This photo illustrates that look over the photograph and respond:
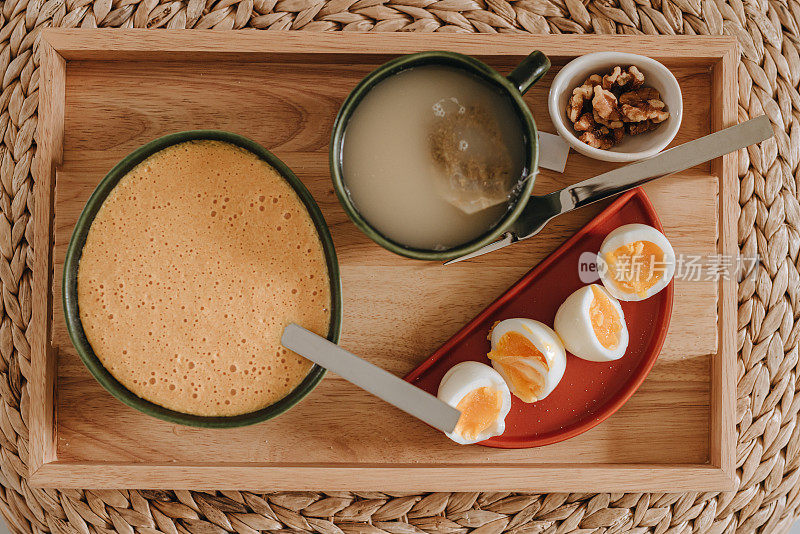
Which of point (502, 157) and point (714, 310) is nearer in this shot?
point (502, 157)

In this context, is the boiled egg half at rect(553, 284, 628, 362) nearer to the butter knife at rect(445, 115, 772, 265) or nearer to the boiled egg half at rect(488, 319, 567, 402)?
the boiled egg half at rect(488, 319, 567, 402)

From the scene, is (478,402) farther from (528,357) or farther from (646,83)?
(646,83)

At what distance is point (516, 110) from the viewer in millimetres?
932

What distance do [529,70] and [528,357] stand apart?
1.40 ft

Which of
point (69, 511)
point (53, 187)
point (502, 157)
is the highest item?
point (502, 157)

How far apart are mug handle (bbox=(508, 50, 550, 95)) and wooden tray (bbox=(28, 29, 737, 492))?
0.53ft

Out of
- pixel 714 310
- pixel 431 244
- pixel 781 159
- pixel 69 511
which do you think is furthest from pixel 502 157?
pixel 69 511

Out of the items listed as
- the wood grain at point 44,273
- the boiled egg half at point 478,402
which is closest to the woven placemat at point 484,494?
the wood grain at point 44,273

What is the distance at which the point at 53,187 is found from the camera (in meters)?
1.08

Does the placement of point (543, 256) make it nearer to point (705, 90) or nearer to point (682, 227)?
point (682, 227)

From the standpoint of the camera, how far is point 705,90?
112 cm

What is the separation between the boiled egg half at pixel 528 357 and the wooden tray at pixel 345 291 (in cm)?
9

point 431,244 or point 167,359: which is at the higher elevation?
A: point 431,244

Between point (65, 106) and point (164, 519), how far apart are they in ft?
2.37
